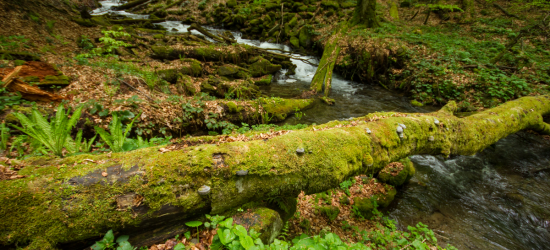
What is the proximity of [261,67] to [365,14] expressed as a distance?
9103 millimetres

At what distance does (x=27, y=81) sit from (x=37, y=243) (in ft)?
16.8

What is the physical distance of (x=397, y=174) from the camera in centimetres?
516

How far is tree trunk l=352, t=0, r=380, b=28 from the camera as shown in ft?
46.6

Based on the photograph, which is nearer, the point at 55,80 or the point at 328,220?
the point at 328,220

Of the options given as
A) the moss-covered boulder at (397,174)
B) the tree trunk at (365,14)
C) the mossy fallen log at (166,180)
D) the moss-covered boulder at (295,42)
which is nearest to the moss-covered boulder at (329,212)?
the mossy fallen log at (166,180)

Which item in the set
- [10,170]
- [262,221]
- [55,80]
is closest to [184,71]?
[55,80]

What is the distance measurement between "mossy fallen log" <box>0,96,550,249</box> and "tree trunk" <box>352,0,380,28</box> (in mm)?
13921

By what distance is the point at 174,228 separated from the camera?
7.32ft

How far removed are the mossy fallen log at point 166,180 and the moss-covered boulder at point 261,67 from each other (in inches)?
363

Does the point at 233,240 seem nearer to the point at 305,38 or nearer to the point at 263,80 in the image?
the point at 263,80

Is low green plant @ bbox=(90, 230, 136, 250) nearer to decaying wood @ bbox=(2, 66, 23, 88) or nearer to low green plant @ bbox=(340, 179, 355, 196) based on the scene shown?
low green plant @ bbox=(340, 179, 355, 196)

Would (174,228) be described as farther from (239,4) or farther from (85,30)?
(239,4)

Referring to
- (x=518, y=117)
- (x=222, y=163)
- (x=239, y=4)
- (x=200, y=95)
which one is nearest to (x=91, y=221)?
(x=222, y=163)

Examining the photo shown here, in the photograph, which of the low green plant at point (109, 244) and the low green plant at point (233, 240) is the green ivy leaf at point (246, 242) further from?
the low green plant at point (109, 244)
